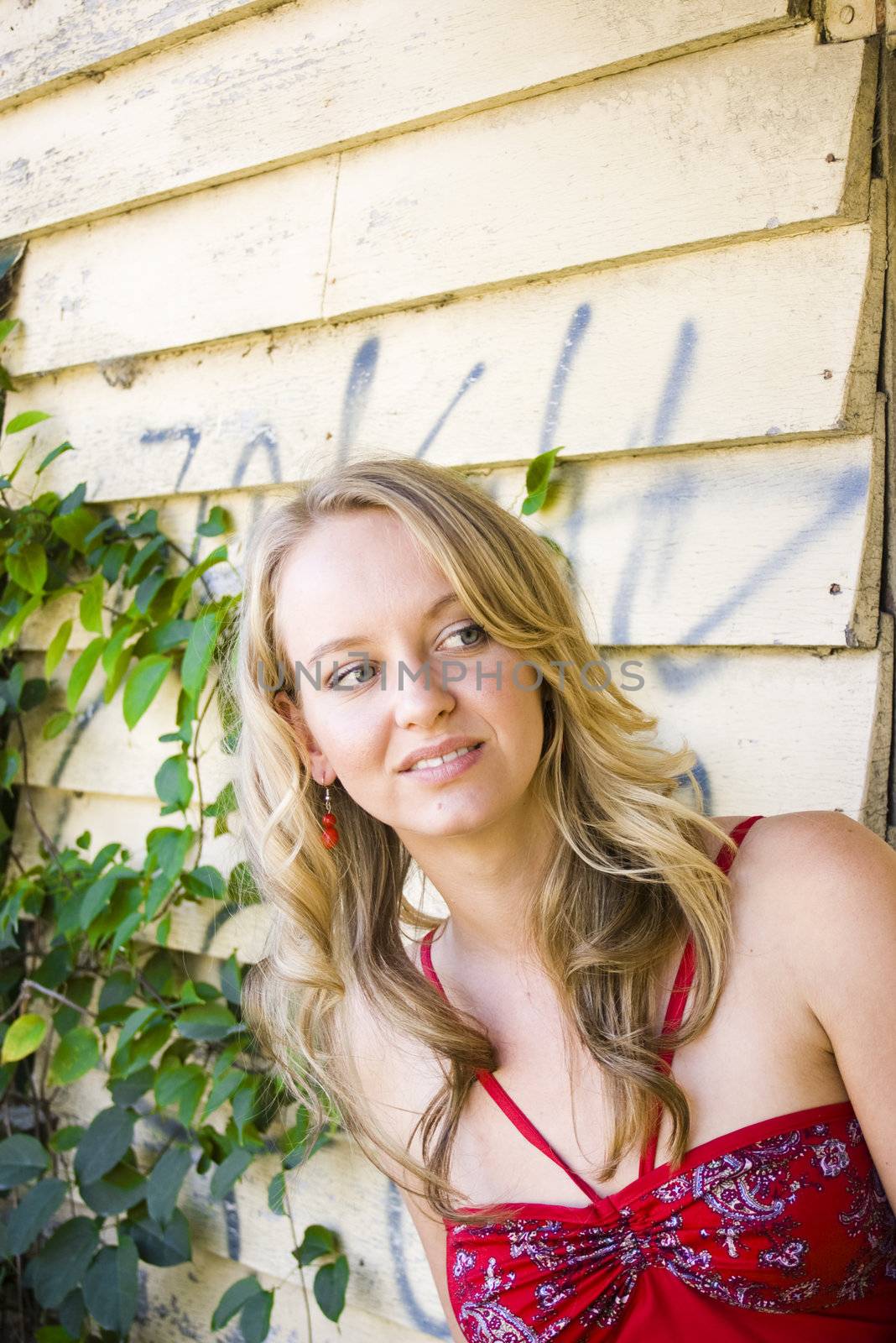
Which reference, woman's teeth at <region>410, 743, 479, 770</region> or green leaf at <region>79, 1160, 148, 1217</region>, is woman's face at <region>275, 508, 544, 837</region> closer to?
woman's teeth at <region>410, 743, 479, 770</region>

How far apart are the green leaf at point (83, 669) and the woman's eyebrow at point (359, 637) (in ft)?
3.03

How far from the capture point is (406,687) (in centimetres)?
126

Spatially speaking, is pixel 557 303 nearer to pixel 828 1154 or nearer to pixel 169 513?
pixel 169 513

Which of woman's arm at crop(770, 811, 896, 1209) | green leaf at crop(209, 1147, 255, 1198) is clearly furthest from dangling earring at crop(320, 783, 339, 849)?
green leaf at crop(209, 1147, 255, 1198)

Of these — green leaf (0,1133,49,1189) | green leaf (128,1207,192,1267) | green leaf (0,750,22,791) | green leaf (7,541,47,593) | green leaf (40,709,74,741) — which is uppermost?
green leaf (7,541,47,593)

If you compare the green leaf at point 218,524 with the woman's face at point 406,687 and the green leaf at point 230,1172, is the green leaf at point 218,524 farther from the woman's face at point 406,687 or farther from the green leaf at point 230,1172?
the green leaf at point 230,1172

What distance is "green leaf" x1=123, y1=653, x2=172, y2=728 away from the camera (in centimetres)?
201

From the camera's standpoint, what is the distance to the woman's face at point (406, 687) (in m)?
1.27

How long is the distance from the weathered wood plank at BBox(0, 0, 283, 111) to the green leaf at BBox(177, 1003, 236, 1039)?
1703 millimetres

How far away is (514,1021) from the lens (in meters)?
1.48

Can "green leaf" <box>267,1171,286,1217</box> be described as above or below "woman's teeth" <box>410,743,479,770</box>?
below

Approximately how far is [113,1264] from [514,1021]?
1.11 metres

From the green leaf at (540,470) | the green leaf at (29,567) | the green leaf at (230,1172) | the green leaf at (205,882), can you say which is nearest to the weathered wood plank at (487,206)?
the green leaf at (540,470)

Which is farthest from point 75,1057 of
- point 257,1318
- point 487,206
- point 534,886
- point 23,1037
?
point 487,206
